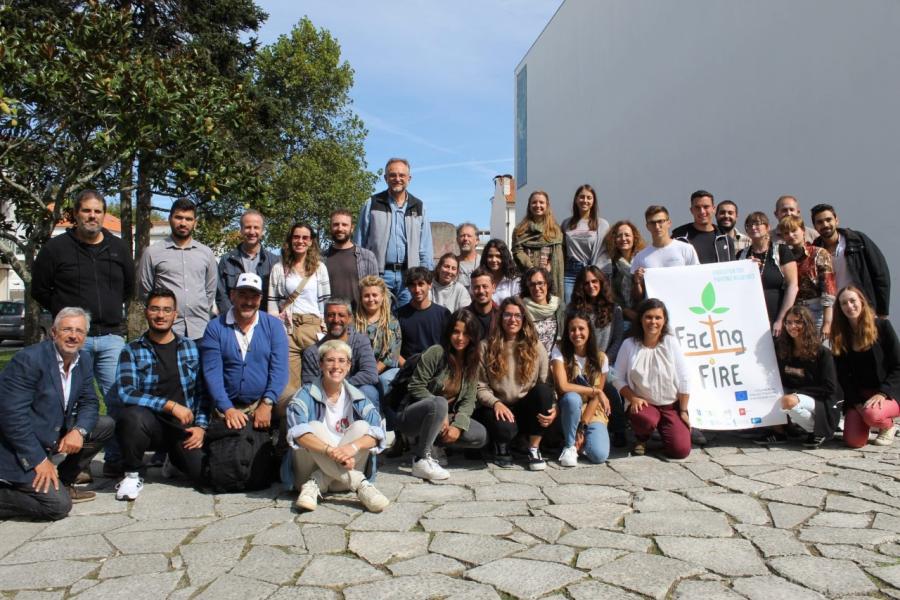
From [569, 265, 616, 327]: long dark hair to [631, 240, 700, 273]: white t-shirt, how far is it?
0.52 metres

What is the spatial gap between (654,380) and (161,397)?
361cm

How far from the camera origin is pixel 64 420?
14.3ft

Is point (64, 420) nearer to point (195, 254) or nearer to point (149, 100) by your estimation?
point (195, 254)

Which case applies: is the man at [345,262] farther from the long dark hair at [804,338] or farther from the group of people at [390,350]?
the long dark hair at [804,338]

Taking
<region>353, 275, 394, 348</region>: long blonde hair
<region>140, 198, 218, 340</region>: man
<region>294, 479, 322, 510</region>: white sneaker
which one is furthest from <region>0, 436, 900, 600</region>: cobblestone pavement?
<region>140, 198, 218, 340</region>: man

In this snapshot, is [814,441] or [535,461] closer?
[535,461]

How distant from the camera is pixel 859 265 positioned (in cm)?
625

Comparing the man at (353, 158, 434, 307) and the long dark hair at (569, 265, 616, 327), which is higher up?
the man at (353, 158, 434, 307)

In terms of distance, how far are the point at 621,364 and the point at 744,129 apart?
343 inches

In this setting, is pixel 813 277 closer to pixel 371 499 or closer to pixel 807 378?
pixel 807 378

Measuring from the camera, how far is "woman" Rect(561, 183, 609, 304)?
6.81 metres

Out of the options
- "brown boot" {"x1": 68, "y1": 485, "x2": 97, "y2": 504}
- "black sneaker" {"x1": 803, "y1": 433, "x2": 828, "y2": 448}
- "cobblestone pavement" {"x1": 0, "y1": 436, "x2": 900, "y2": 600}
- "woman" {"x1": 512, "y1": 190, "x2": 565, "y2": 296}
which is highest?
"woman" {"x1": 512, "y1": 190, "x2": 565, "y2": 296}

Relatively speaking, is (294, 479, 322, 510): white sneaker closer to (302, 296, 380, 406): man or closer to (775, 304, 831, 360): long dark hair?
(302, 296, 380, 406): man

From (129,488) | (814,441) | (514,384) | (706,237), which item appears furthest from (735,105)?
(129,488)
